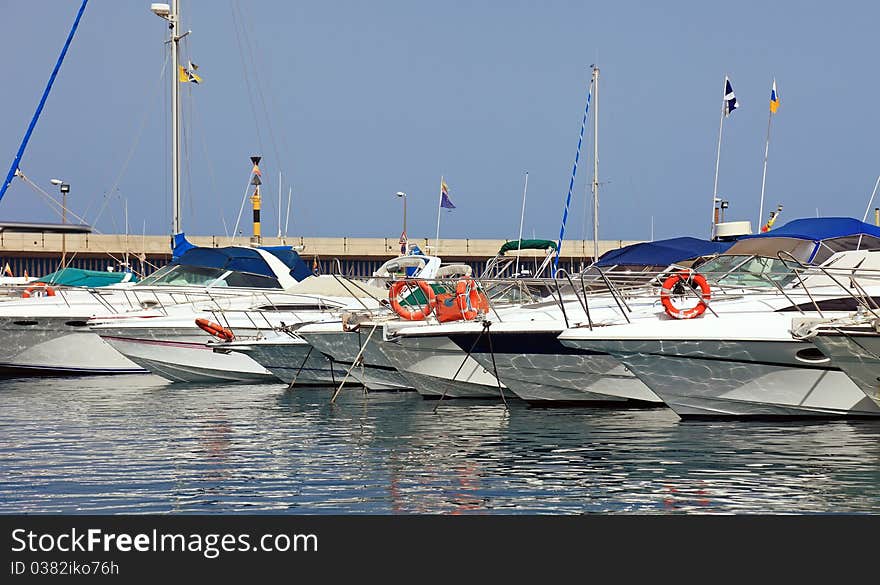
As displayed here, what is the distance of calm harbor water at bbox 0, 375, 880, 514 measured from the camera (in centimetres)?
981

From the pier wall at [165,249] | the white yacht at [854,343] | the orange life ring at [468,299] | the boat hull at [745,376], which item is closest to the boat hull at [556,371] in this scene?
the orange life ring at [468,299]

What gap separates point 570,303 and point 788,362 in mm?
4366

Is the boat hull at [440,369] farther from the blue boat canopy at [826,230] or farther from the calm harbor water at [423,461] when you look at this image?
the blue boat canopy at [826,230]

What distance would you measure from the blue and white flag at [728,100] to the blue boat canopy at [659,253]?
8818 millimetres

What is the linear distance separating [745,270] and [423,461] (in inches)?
259

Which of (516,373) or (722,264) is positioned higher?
(722,264)

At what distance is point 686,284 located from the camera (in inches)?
620

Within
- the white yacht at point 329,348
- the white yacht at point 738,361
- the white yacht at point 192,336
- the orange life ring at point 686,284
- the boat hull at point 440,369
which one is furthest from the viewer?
the white yacht at point 192,336

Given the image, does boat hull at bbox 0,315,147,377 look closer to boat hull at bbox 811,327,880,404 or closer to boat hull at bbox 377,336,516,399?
boat hull at bbox 377,336,516,399

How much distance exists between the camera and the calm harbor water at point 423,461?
9812 mm

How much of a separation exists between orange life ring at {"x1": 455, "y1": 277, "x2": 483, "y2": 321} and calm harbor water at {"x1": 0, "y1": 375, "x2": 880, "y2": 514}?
1.21 m
